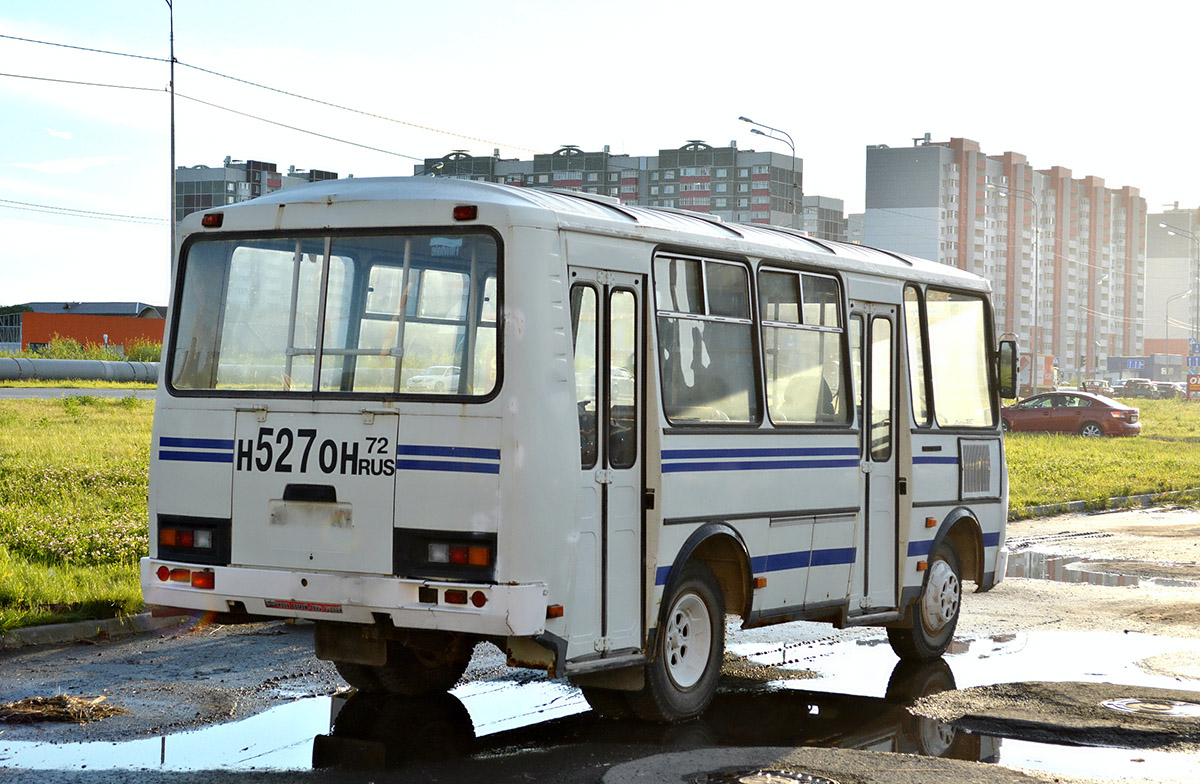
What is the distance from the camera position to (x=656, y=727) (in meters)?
7.90

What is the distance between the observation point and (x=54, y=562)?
40.1ft

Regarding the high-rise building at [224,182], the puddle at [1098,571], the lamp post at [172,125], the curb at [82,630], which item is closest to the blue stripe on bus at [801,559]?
the curb at [82,630]

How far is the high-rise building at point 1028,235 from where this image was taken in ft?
460

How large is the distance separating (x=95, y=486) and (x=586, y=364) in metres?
10.4

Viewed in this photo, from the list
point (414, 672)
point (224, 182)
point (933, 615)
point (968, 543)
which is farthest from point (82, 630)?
point (224, 182)

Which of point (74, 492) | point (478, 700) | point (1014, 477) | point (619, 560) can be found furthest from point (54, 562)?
point (1014, 477)

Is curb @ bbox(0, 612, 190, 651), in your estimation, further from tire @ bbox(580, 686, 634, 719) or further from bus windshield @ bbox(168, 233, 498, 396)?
tire @ bbox(580, 686, 634, 719)

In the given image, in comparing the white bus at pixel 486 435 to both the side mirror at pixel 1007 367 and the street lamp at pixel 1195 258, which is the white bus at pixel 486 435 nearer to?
the side mirror at pixel 1007 367

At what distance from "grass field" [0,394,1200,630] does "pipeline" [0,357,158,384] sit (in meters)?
21.2

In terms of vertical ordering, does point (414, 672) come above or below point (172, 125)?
below

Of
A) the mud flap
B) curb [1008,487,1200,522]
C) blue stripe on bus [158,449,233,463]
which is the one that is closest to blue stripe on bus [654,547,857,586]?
the mud flap

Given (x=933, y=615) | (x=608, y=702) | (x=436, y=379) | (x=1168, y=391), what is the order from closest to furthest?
(x=436, y=379), (x=608, y=702), (x=933, y=615), (x=1168, y=391)

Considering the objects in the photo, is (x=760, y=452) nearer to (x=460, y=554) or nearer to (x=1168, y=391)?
(x=460, y=554)

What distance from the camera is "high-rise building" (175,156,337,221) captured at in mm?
124125
